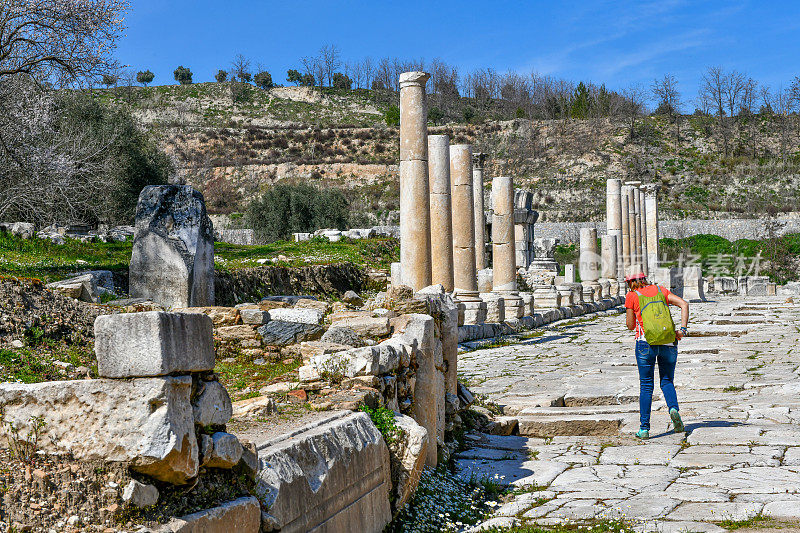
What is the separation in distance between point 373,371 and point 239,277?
447 inches

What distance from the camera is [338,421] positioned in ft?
16.0

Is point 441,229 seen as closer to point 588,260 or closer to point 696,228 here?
point 588,260

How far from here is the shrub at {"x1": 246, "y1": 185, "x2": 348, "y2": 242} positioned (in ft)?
132

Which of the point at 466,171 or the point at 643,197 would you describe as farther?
the point at 643,197

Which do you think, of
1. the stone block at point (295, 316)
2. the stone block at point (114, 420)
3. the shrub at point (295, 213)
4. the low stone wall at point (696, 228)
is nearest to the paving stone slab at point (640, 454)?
the stone block at point (295, 316)

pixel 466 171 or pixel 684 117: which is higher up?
pixel 684 117

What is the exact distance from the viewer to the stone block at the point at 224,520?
3.25 m

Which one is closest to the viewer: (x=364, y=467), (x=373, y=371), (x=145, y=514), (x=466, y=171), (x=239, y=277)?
(x=145, y=514)

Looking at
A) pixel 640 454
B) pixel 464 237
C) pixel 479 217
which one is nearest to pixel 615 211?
pixel 479 217

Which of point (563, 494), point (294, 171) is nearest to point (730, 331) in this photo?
point (563, 494)

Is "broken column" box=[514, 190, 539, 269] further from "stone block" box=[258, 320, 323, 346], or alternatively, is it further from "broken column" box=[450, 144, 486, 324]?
"stone block" box=[258, 320, 323, 346]

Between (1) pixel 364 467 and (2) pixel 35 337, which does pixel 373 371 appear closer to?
(1) pixel 364 467

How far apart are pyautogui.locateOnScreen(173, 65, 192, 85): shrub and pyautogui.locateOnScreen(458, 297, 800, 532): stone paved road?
98.7m

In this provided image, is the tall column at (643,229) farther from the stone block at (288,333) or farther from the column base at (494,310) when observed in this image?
the stone block at (288,333)
